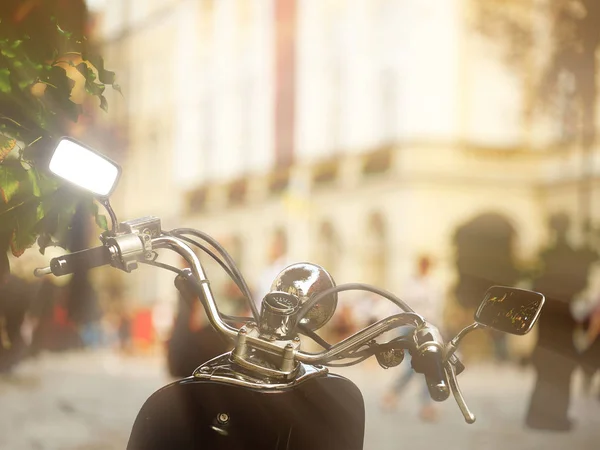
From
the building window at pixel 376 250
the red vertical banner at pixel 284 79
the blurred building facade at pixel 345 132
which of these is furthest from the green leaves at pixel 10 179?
the red vertical banner at pixel 284 79

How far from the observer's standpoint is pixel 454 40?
21.7 metres

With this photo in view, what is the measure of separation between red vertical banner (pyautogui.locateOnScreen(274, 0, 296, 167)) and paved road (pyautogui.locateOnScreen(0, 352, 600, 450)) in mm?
13952

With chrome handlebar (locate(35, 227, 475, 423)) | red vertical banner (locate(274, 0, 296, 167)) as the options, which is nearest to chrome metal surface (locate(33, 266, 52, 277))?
chrome handlebar (locate(35, 227, 475, 423))

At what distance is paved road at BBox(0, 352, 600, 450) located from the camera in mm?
6746

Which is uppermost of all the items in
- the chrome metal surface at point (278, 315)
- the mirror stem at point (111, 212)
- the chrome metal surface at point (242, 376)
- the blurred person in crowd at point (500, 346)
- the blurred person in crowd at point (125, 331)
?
the mirror stem at point (111, 212)

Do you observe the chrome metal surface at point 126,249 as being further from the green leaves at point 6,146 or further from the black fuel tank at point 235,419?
the green leaves at point 6,146

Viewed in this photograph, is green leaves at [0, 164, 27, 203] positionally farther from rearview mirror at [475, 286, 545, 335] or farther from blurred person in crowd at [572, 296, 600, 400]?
blurred person in crowd at [572, 296, 600, 400]

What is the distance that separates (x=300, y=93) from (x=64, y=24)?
24.0m

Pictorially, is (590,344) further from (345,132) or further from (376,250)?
(345,132)

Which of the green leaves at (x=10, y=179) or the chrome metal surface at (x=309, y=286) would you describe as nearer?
the chrome metal surface at (x=309, y=286)

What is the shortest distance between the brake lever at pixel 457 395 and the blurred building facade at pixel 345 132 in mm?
16786

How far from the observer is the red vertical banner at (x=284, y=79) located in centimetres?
2642

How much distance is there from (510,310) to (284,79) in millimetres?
25456

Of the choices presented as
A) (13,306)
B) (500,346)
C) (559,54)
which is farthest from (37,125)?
(559,54)
